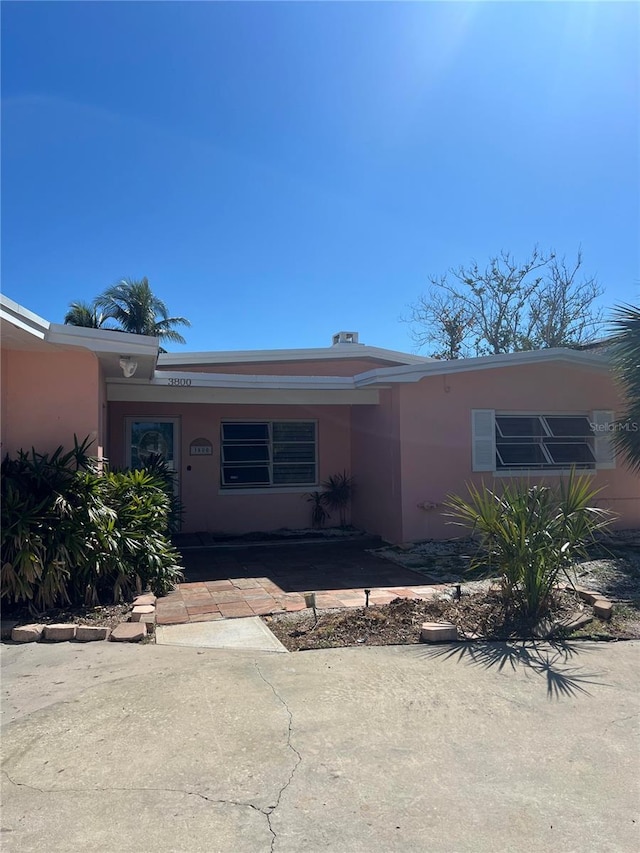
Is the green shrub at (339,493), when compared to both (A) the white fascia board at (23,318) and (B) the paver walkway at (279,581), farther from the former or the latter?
(A) the white fascia board at (23,318)

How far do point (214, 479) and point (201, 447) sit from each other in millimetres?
648

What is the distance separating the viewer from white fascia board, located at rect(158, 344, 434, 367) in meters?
10.1

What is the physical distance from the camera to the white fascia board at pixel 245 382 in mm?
8914

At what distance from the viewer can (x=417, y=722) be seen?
11.9 feet

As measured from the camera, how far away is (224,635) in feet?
17.3

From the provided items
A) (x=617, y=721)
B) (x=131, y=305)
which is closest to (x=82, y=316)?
(x=131, y=305)

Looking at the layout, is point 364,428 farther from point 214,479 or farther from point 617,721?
point 617,721

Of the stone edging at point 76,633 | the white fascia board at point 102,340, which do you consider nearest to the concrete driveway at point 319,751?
the stone edging at point 76,633

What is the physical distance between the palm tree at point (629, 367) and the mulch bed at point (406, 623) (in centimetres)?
388

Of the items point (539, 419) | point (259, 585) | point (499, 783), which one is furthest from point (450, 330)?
point (499, 783)

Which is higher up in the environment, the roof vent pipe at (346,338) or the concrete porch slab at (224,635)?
the roof vent pipe at (346,338)

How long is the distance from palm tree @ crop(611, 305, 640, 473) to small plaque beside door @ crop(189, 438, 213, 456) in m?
7.01

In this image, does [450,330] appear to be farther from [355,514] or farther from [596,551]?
[596,551]

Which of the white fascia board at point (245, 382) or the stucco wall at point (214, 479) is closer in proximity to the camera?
the white fascia board at point (245, 382)
